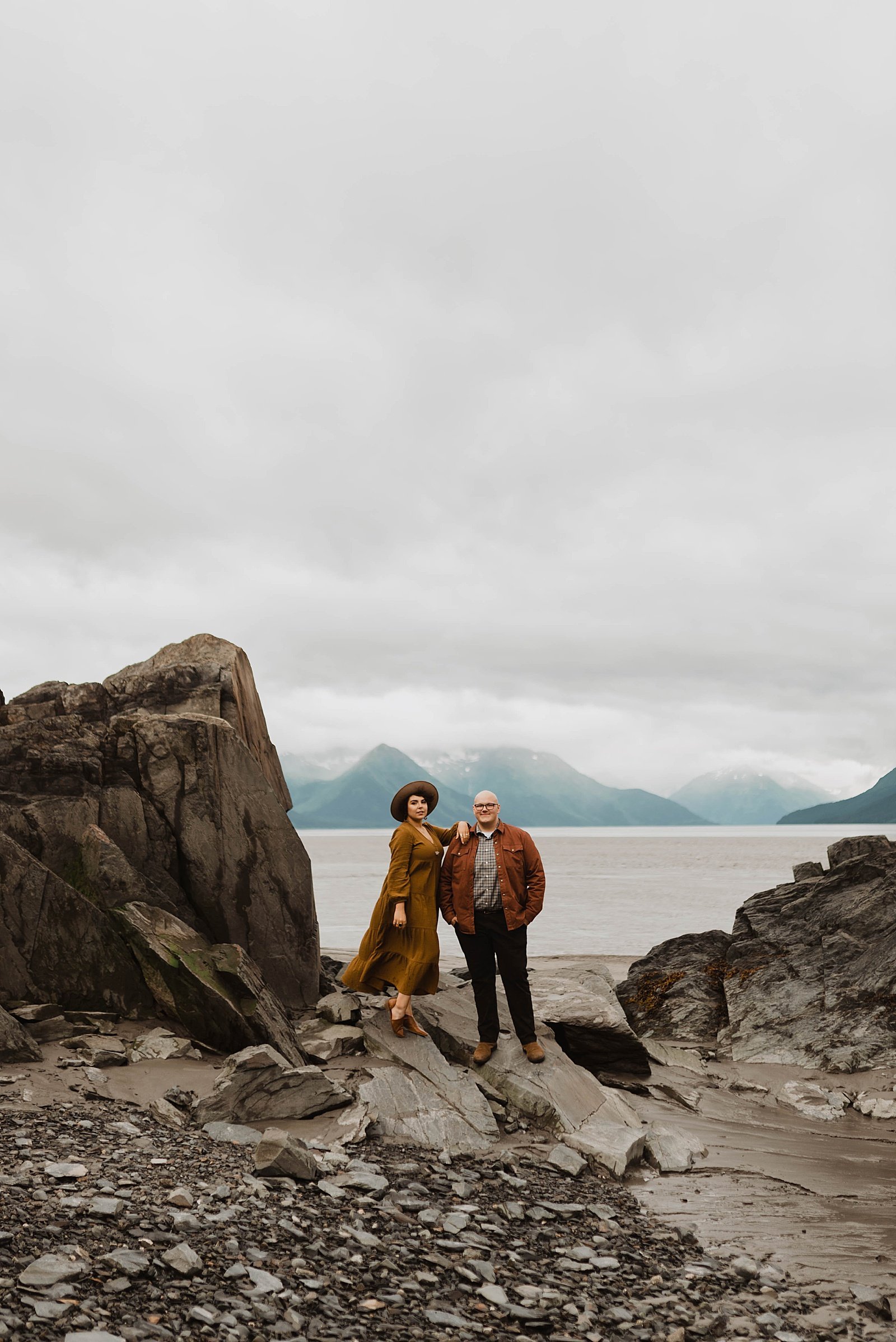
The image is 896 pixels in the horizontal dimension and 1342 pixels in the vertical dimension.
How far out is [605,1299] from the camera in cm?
723

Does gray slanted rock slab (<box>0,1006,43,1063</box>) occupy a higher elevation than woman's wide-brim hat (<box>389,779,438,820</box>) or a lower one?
lower

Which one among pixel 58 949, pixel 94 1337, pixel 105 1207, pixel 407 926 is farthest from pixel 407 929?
pixel 94 1337

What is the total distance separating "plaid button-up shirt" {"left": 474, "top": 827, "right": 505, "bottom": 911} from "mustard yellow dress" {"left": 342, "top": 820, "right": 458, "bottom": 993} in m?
0.62

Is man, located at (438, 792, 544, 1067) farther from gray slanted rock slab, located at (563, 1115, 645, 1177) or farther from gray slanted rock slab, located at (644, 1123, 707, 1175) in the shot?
gray slanted rock slab, located at (644, 1123, 707, 1175)

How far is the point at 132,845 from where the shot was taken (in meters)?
15.1

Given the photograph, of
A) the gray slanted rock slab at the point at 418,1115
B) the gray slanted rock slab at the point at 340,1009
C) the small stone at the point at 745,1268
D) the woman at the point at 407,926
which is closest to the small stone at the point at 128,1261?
the gray slanted rock slab at the point at 418,1115

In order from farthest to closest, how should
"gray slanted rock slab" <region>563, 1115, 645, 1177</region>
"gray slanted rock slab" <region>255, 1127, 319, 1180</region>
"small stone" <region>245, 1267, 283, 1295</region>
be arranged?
"gray slanted rock slab" <region>563, 1115, 645, 1177</region> < "gray slanted rock slab" <region>255, 1127, 319, 1180</region> < "small stone" <region>245, 1267, 283, 1295</region>

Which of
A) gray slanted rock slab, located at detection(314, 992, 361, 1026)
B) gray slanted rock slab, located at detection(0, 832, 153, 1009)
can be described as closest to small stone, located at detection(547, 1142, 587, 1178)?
gray slanted rock slab, located at detection(314, 992, 361, 1026)

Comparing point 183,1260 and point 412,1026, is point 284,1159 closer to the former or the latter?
point 183,1260

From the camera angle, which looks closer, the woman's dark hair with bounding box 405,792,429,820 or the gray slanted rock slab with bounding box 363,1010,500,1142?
the gray slanted rock slab with bounding box 363,1010,500,1142

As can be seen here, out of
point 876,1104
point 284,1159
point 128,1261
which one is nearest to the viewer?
point 128,1261

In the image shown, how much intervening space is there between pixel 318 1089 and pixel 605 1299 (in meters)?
4.52

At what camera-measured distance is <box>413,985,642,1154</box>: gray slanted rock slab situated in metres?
11.4

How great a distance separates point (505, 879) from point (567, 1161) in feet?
10.8
